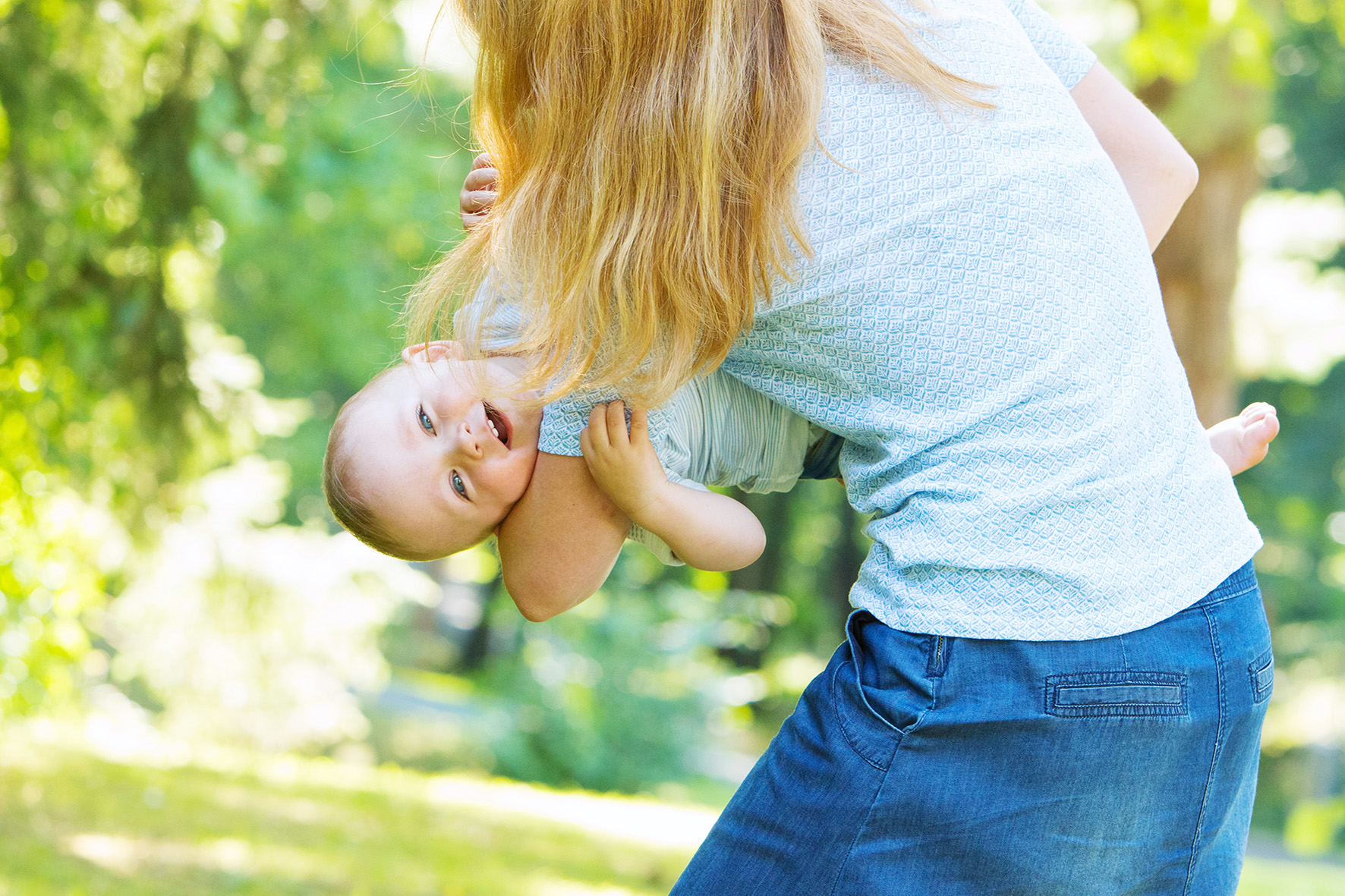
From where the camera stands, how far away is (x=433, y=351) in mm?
1695

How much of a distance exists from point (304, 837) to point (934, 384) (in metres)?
5.50

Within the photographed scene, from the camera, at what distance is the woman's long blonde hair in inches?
48.1

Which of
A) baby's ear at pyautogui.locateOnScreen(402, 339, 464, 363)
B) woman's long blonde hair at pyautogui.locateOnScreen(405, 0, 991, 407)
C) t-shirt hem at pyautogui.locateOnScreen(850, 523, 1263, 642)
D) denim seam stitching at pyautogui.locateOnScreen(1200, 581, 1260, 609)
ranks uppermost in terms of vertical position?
woman's long blonde hair at pyautogui.locateOnScreen(405, 0, 991, 407)

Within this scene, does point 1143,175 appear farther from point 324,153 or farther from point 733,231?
point 324,153

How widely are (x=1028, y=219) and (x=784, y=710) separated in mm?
20790

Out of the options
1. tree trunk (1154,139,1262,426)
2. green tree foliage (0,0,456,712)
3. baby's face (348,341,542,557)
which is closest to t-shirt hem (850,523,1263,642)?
baby's face (348,341,542,557)

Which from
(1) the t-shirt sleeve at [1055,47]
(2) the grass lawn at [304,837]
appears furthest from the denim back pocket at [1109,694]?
(2) the grass lawn at [304,837]

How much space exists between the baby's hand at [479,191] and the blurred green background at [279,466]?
0.15 ft

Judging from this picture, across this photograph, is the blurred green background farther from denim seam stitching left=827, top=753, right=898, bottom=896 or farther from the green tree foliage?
denim seam stitching left=827, top=753, right=898, bottom=896

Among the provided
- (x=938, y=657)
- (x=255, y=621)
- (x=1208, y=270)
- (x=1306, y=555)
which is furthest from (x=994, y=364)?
(x=1306, y=555)

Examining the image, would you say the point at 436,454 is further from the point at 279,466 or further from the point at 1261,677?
the point at 279,466

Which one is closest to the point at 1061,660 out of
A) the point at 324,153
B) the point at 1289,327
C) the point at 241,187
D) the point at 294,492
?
the point at 241,187

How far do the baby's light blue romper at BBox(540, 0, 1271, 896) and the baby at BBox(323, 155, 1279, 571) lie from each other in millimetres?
243

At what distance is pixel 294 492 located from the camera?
18.2 meters
